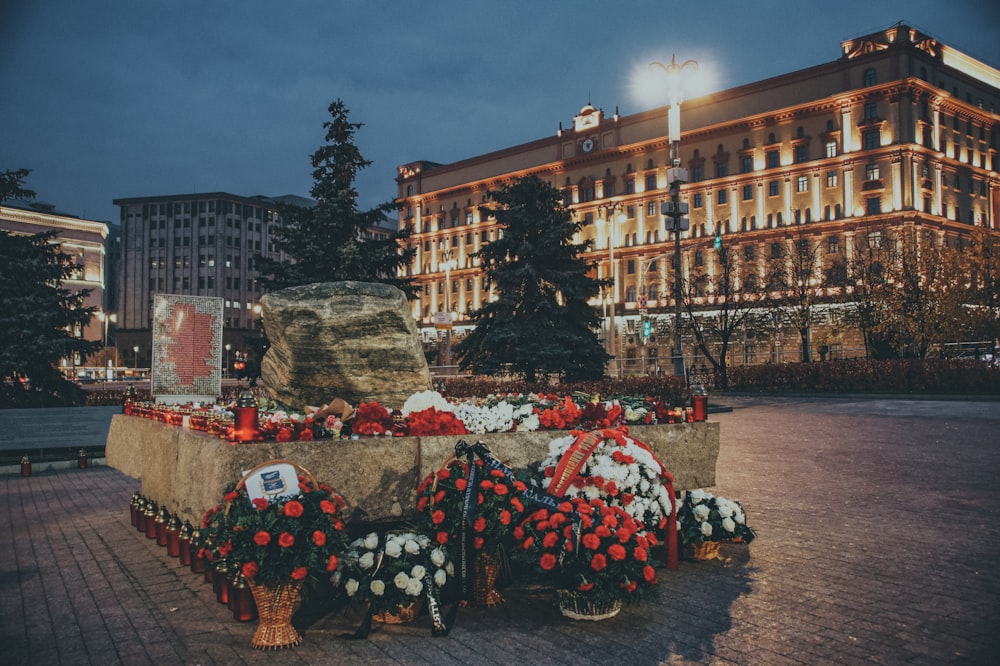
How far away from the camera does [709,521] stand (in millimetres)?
6434

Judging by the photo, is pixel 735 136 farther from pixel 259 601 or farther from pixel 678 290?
pixel 259 601

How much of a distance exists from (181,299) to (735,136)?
71858 millimetres

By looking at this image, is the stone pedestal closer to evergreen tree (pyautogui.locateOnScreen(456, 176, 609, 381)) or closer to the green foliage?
the green foliage

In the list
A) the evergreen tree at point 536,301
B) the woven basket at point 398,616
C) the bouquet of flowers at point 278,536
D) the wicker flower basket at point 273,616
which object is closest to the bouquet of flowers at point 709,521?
the woven basket at point 398,616

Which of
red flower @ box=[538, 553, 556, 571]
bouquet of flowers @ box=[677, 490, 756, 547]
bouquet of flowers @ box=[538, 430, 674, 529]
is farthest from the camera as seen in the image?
bouquet of flowers @ box=[677, 490, 756, 547]

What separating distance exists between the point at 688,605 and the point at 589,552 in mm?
894

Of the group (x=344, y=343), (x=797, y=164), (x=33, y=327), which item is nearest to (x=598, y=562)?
(x=344, y=343)

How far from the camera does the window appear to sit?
64.9 metres

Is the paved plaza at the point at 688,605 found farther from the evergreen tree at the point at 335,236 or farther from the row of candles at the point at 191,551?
the evergreen tree at the point at 335,236

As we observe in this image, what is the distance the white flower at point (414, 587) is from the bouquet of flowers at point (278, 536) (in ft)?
1.60

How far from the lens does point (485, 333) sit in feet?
84.6

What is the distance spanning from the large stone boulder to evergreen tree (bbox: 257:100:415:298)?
14071 mm

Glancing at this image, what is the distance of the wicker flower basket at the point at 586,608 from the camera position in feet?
16.4

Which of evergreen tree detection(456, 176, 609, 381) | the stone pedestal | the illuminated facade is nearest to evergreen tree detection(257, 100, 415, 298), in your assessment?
evergreen tree detection(456, 176, 609, 381)
